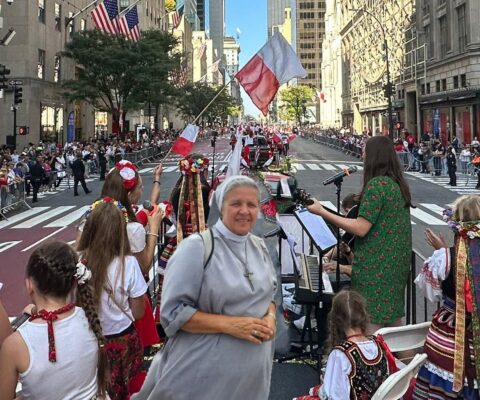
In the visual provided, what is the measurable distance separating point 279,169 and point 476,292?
6.95 meters

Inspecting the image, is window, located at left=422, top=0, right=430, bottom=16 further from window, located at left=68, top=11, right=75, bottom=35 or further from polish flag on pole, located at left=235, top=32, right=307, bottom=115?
polish flag on pole, located at left=235, top=32, right=307, bottom=115

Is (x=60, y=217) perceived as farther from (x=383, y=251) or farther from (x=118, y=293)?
(x=383, y=251)

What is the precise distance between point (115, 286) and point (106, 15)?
34.6m

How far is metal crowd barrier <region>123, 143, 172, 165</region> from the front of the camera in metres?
36.6

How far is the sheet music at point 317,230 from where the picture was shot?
193 inches

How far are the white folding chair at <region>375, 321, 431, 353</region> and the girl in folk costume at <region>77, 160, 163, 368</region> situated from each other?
202 centimetres

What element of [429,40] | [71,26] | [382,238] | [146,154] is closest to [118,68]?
[146,154]

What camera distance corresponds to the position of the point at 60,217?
17953mm

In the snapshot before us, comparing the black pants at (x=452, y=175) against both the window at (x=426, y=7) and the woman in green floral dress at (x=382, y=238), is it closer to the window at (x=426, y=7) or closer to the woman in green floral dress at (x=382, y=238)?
the woman in green floral dress at (x=382, y=238)

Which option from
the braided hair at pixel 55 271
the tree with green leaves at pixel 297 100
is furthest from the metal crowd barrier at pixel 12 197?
the tree with green leaves at pixel 297 100

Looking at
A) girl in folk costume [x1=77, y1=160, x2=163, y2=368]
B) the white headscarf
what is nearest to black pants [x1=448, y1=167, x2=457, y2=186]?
girl in folk costume [x1=77, y1=160, x2=163, y2=368]

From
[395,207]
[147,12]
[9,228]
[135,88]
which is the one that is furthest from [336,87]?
[395,207]

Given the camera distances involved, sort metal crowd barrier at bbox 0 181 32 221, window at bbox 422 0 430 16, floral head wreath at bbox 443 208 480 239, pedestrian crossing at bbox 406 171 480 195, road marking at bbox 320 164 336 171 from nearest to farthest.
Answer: floral head wreath at bbox 443 208 480 239 → metal crowd barrier at bbox 0 181 32 221 → pedestrian crossing at bbox 406 171 480 195 → road marking at bbox 320 164 336 171 → window at bbox 422 0 430 16

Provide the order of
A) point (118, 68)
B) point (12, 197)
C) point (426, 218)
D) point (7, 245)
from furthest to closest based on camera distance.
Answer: point (118, 68) → point (12, 197) → point (426, 218) → point (7, 245)
